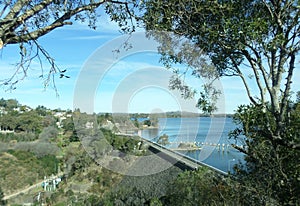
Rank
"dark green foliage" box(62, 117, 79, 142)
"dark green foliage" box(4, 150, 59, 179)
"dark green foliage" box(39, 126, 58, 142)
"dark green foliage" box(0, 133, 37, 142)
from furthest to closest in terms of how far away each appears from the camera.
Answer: "dark green foliage" box(0, 133, 37, 142) < "dark green foliage" box(39, 126, 58, 142) < "dark green foliage" box(4, 150, 59, 179) < "dark green foliage" box(62, 117, 79, 142)

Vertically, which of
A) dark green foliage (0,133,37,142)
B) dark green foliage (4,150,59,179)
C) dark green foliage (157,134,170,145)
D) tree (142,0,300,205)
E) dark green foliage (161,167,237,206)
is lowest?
dark green foliage (4,150,59,179)

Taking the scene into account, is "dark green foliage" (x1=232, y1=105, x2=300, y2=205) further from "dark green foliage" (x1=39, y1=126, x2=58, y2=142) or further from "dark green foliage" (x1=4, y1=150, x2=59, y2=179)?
"dark green foliage" (x1=39, y1=126, x2=58, y2=142)

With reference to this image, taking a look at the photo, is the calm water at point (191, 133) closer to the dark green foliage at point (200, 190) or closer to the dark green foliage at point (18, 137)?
the dark green foliage at point (200, 190)

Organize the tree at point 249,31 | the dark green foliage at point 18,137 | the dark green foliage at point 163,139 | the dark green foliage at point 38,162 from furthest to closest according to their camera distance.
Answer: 1. the dark green foliage at point 18,137
2. the dark green foliage at point 38,162
3. the dark green foliage at point 163,139
4. the tree at point 249,31

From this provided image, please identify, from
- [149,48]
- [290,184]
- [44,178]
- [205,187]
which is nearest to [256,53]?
[290,184]

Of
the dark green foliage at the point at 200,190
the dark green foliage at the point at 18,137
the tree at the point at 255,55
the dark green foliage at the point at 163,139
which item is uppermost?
the tree at the point at 255,55

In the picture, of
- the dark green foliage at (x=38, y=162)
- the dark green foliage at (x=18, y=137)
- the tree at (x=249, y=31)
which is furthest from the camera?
the dark green foliage at (x=18, y=137)

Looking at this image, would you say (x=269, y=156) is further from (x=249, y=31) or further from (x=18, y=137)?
(x=18, y=137)

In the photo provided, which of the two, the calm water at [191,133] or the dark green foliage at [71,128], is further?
the dark green foliage at [71,128]

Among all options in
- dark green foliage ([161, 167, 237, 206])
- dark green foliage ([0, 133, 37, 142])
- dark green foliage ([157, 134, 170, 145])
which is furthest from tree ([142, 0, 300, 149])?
dark green foliage ([0, 133, 37, 142])

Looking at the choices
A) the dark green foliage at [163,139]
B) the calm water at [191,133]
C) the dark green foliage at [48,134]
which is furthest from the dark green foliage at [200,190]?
the dark green foliage at [48,134]

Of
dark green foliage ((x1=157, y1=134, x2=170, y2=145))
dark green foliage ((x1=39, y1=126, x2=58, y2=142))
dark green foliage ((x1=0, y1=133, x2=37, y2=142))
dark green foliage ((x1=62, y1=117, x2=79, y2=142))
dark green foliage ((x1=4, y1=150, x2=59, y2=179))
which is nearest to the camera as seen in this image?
dark green foliage ((x1=157, y1=134, x2=170, y2=145))

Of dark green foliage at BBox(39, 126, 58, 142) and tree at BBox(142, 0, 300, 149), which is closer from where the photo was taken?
tree at BBox(142, 0, 300, 149)
